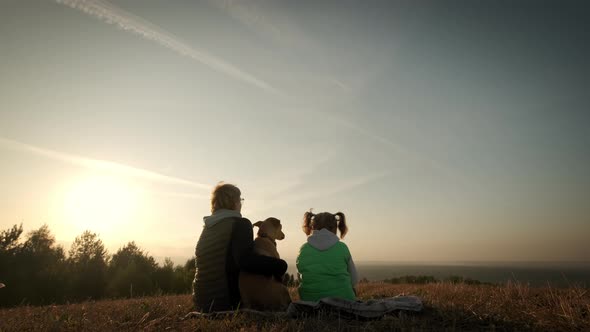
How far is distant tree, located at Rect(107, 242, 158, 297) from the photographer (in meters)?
18.7

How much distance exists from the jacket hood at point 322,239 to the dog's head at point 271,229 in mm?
519

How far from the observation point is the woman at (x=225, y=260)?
17.0ft

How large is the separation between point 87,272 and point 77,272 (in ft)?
1.62

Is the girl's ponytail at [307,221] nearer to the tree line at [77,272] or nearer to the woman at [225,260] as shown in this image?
the woman at [225,260]

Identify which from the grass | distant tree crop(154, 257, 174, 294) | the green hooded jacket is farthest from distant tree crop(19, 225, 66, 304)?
the green hooded jacket

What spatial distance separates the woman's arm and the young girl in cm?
61

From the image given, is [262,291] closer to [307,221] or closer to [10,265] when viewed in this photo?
[307,221]

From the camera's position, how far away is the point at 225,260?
5445mm

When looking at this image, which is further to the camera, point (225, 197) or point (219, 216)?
point (225, 197)

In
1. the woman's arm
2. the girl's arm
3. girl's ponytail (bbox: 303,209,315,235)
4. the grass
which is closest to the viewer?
the grass

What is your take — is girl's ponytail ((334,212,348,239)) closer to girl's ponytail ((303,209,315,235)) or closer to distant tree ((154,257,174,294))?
girl's ponytail ((303,209,315,235))

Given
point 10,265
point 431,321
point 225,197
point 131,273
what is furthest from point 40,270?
point 431,321

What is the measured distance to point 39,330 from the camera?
4.48m

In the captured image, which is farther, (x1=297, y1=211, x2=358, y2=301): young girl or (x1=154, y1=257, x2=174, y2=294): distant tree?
(x1=154, y1=257, x2=174, y2=294): distant tree
